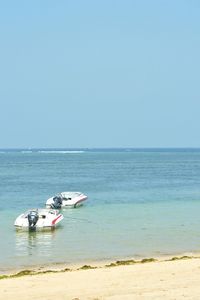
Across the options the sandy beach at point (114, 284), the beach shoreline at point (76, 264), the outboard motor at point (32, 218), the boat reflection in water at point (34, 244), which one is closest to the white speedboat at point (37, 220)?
the outboard motor at point (32, 218)

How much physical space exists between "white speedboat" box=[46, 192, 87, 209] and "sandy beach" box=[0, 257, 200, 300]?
1229 inches

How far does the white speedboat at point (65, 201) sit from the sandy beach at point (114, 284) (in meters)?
31.2

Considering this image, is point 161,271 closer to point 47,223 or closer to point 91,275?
point 91,275

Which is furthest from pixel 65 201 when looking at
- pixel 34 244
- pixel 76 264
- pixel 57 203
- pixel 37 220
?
pixel 76 264

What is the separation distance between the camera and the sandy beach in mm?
15062

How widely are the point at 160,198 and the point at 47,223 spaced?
78.4ft

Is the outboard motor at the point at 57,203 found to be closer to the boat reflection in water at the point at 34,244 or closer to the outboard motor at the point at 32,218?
the outboard motor at the point at 32,218

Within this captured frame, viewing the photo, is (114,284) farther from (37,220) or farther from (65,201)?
(65,201)

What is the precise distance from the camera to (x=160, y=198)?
2297 inches

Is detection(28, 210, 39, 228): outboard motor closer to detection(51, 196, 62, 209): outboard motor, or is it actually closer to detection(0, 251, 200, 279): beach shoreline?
detection(0, 251, 200, 279): beach shoreline

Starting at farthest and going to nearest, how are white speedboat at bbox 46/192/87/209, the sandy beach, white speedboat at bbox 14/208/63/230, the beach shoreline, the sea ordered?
white speedboat at bbox 46/192/87/209 < white speedboat at bbox 14/208/63/230 < the sea < the beach shoreline < the sandy beach

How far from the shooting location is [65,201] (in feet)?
173

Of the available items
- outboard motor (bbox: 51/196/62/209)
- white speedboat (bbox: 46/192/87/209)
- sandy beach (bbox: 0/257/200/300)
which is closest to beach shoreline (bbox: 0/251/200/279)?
sandy beach (bbox: 0/257/200/300)

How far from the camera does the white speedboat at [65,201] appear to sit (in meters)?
51.3
